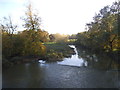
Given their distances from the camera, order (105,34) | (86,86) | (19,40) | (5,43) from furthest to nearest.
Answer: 1. (105,34)
2. (19,40)
3. (5,43)
4. (86,86)

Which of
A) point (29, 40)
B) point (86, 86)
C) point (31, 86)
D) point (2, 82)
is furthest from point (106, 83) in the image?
point (29, 40)

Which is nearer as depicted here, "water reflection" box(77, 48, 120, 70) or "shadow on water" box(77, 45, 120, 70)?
"shadow on water" box(77, 45, 120, 70)

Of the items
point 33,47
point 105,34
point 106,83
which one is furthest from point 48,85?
point 105,34

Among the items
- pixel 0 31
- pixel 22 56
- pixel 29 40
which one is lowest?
pixel 22 56

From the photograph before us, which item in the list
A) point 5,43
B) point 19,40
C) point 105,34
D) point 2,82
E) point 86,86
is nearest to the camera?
point 86,86

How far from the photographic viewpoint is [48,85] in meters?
6.12

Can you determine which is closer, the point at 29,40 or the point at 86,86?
the point at 86,86

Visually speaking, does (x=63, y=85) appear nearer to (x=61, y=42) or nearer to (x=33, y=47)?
(x=33, y=47)

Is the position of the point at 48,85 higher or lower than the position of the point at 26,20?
lower

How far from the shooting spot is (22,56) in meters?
13.2

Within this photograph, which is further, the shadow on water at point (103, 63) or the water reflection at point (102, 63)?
the water reflection at point (102, 63)

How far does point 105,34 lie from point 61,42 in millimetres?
18772

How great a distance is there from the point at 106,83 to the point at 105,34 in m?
9.15

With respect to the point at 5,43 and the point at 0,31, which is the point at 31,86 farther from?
the point at 0,31
